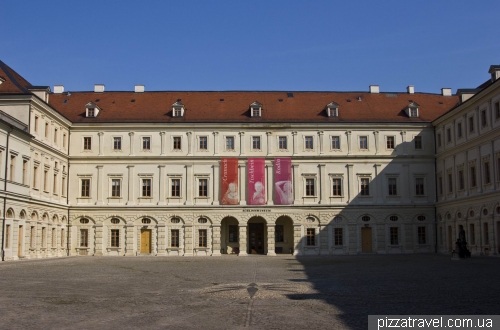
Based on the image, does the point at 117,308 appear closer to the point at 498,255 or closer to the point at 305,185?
the point at 498,255

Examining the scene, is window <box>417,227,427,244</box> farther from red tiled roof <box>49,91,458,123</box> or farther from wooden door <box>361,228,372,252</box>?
red tiled roof <box>49,91,458,123</box>

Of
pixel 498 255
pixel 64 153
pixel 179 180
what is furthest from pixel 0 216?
pixel 498 255

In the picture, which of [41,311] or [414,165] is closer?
[41,311]

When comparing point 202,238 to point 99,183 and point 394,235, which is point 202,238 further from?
point 394,235

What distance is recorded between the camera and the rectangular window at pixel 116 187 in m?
55.1

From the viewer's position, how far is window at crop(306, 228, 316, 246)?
54.8 meters

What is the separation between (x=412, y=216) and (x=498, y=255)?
13973mm

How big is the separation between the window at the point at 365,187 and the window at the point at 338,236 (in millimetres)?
3937

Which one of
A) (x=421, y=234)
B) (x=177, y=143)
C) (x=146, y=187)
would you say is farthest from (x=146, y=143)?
(x=421, y=234)

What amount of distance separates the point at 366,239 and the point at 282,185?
906 centimetres

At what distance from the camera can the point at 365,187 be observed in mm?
55594

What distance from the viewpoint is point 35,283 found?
885 inches

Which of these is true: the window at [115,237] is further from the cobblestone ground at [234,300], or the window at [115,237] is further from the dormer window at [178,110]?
the cobblestone ground at [234,300]

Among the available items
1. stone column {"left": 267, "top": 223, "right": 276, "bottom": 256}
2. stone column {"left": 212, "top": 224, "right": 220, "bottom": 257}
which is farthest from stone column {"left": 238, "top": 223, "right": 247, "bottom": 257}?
stone column {"left": 267, "top": 223, "right": 276, "bottom": 256}
